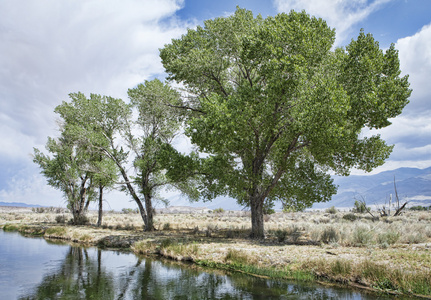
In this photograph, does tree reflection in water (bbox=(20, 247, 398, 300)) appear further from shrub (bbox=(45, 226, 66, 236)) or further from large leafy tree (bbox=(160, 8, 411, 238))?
shrub (bbox=(45, 226, 66, 236))

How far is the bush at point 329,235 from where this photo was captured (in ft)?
64.2

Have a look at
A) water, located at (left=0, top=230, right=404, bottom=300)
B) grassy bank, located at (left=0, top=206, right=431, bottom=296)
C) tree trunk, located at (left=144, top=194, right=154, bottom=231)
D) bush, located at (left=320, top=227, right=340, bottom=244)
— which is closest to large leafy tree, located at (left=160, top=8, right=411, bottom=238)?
bush, located at (left=320, top=227, right=340, bottom=244)

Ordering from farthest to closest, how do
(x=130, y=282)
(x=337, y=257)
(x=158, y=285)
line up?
1. (x=337, y=257)
2. (x=130, y=282)
3. (x=158, y=285)

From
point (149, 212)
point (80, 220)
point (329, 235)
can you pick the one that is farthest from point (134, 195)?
point (329, 235)

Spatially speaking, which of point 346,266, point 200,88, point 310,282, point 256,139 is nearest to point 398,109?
point 256,139

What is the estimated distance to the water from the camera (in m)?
10.9

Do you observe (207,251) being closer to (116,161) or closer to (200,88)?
(200,88)

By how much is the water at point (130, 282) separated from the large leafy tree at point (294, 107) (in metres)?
7.34

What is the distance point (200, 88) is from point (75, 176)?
20653mm

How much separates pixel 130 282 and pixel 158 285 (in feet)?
4.74

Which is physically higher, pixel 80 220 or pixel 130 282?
pixel 80 220

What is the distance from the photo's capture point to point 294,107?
693 inches

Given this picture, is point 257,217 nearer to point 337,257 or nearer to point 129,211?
point 337,257

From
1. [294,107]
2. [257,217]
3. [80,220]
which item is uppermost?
[294,107]
